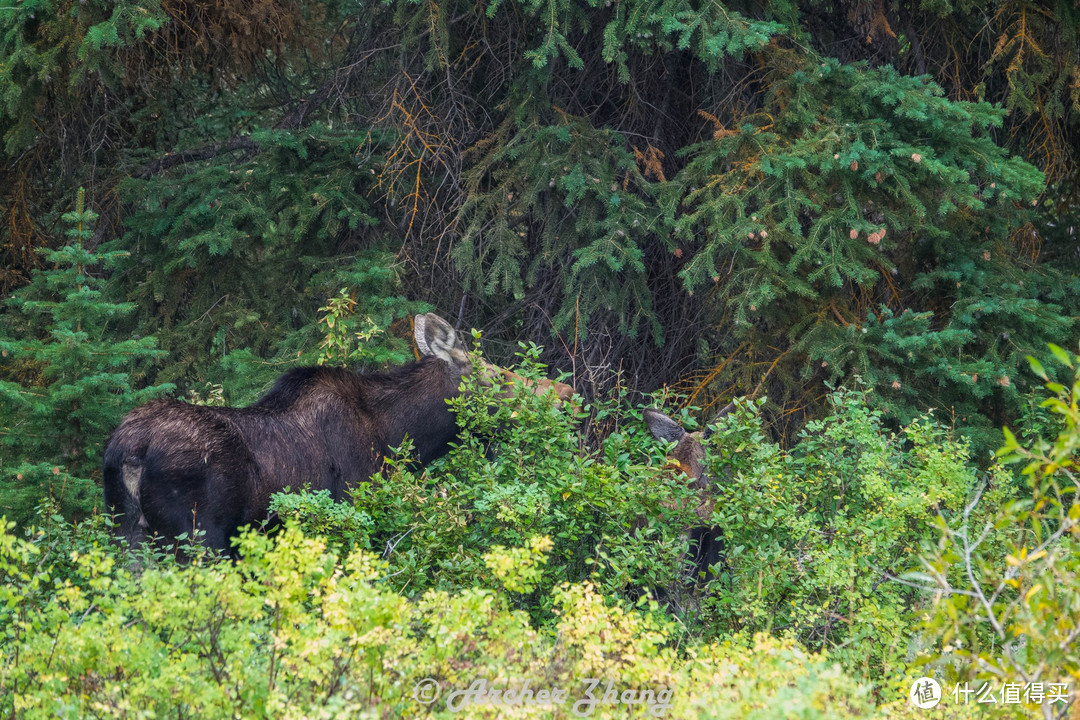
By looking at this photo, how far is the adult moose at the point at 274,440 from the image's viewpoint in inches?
230

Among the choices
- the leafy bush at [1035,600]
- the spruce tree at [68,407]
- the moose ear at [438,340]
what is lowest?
the spruce tree at [68,407]

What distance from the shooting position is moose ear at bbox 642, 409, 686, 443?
6117 millimetres

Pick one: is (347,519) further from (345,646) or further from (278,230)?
(278,230)

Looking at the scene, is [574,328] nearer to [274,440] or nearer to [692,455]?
[692,455]

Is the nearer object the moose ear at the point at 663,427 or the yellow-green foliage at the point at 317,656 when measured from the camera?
the yellow-green foliage at the point at 317,656
